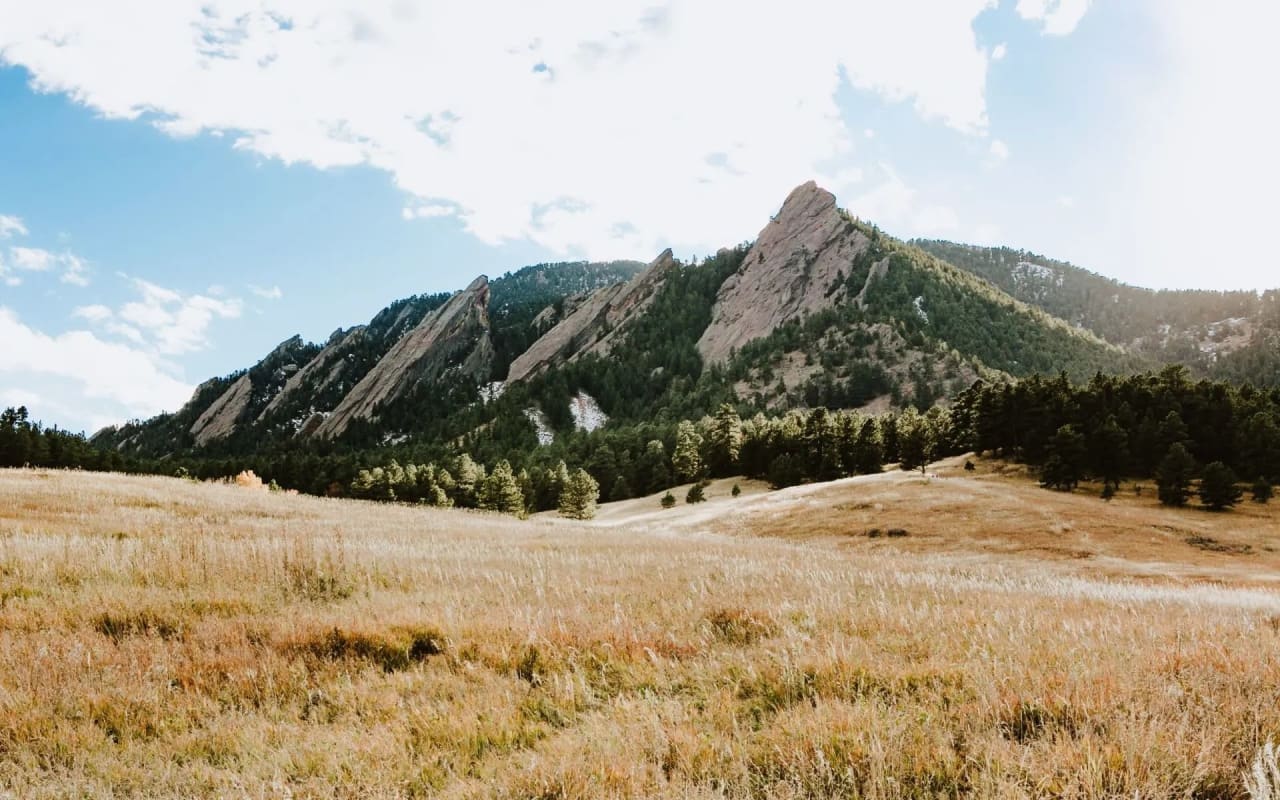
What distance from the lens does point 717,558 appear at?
13.1 metres

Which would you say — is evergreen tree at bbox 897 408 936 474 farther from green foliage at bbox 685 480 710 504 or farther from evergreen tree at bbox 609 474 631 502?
evergreen tree at bbox 609 474 631 502

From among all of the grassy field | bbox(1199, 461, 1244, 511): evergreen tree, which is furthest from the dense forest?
the grassy field

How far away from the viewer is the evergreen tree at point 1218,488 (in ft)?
183

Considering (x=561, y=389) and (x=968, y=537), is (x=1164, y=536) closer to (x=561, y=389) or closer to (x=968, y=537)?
(x=968, y=537)

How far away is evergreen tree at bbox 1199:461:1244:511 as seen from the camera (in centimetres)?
5566

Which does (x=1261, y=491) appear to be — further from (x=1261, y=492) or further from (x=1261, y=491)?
(x=1261, y=492)

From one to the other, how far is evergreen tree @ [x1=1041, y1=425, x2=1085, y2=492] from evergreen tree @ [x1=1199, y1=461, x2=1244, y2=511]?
9.79 metres

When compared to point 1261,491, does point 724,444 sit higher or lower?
higher

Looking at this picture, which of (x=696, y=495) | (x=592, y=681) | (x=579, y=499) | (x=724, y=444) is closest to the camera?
(x=592, y=681)

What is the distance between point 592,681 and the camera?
18.1ft

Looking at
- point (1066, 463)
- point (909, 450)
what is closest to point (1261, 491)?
point (1066, 463)

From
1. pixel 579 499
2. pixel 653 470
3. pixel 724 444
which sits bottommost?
pixel 579 499

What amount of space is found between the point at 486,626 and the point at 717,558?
7273 mm

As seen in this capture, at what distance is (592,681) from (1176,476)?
73226 millimetres
